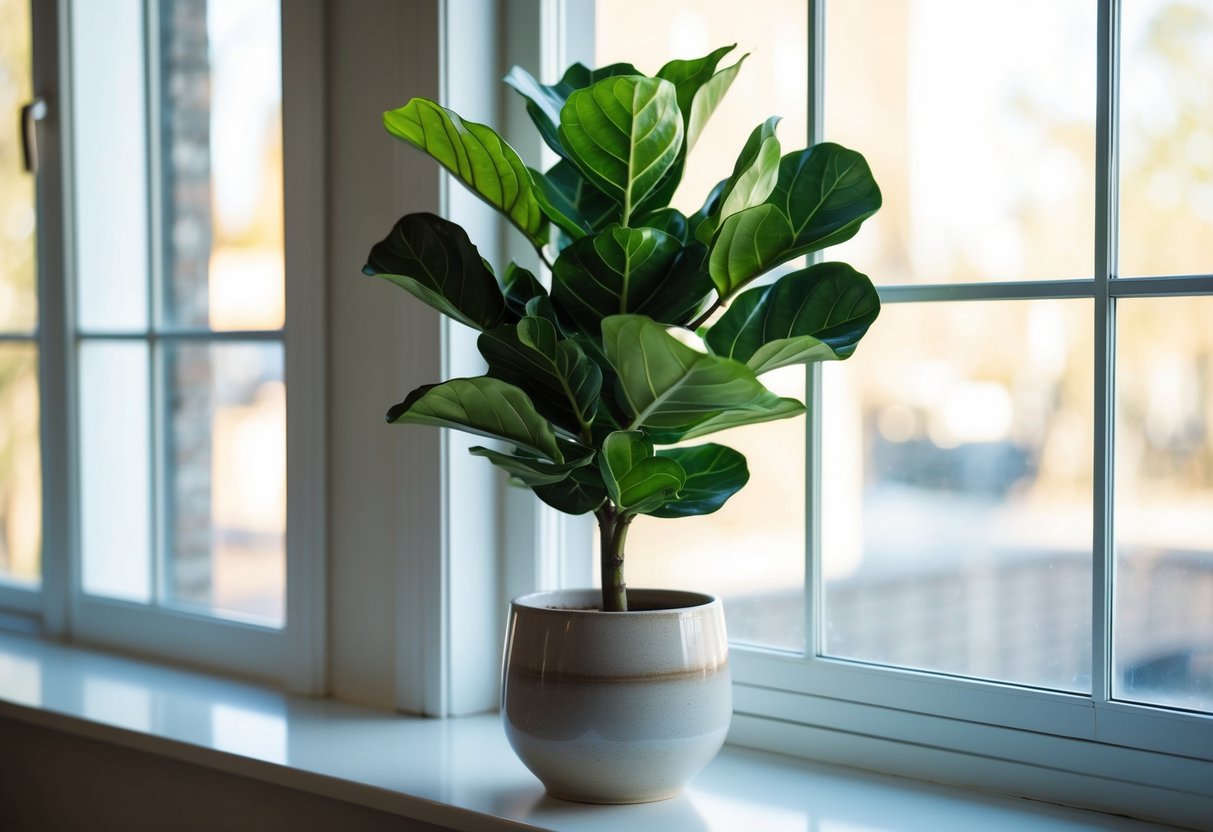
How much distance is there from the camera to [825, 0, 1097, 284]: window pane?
1.15 metres

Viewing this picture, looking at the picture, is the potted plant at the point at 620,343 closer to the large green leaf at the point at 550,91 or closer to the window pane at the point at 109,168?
the large green leaf at the point at 550,91

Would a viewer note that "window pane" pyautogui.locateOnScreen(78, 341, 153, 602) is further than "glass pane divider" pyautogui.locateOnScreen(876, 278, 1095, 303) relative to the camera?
Yes

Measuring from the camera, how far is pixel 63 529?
2.06 meters

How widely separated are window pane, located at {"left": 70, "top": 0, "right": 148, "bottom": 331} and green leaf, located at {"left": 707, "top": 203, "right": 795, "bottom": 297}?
4.41ft

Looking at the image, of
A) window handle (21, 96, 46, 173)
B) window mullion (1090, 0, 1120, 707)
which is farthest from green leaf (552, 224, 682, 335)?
window handle (21, 96, 46, 173)

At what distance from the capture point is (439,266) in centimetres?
110

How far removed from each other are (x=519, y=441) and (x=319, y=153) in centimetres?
72

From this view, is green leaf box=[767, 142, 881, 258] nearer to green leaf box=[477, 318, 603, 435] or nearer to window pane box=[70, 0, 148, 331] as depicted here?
green leaf box=[477, 318, 603, 435]

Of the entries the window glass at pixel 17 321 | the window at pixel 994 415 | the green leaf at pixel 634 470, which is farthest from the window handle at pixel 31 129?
the green leaf at pixel 634 470

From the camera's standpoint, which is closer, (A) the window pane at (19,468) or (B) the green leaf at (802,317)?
(B) the green leaf at (802,317)

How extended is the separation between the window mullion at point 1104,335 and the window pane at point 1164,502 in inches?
0.4

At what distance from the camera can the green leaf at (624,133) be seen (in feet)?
3.27

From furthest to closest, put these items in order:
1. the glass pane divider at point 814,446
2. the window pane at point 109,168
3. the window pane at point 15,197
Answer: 1. the window pane at point 15,197
2. the window pane at point 109,168
3. the glass pane divider at point 814,446

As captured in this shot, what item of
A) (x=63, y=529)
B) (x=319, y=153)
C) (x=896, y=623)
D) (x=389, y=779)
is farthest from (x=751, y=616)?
(x=63, y=529)
